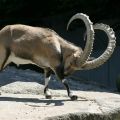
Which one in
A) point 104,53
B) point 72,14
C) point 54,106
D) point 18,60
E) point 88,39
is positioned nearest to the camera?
point 54,106

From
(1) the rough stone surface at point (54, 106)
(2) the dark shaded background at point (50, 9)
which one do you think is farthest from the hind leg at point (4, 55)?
(2) the dark shaded background at point (50, 9)

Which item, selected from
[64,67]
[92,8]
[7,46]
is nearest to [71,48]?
[64,67]

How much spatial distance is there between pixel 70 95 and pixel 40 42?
1.06 m

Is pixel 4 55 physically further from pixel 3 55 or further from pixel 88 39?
pixel 88 39

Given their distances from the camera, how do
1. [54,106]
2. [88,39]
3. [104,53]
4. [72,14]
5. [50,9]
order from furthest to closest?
[50,9] → [72,14] → [104,53] → [88,39] → [54,106]

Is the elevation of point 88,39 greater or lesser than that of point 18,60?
greater

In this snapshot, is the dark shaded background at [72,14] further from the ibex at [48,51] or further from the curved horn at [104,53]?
the curved horn at [104,53]

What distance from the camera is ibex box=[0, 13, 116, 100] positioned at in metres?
9.00

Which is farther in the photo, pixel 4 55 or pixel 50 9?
pixel 50 9

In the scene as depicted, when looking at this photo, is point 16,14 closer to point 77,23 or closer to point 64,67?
point 77,23

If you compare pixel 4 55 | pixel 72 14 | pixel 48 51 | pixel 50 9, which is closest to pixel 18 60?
pixel 4 55

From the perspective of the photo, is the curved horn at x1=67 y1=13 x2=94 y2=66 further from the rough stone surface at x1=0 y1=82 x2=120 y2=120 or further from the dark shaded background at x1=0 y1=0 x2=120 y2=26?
the dark shaded background at x1=0 y1=0 x2=120 y2=26

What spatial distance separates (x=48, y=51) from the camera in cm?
905

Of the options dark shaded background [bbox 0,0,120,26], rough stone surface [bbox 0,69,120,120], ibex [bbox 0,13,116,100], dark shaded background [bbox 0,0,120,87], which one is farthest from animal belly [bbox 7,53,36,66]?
dark shaded background [bbox 0,0,120,26]
